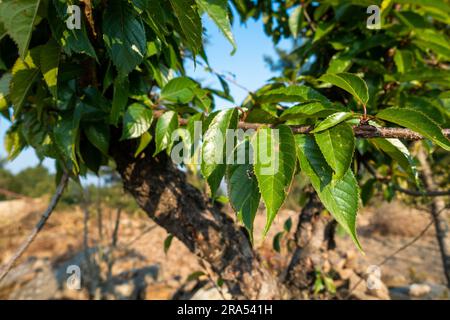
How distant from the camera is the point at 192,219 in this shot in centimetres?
93

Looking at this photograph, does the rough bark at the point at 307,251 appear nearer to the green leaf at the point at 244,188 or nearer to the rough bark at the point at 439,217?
the green leaf at the point at 244,188

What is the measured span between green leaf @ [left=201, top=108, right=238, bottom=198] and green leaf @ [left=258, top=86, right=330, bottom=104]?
9 cm

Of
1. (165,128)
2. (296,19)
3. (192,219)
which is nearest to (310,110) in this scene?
(165,128)

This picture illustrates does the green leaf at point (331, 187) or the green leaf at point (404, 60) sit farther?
the green leaf at point (404, 60)

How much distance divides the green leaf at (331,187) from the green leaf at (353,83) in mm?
94

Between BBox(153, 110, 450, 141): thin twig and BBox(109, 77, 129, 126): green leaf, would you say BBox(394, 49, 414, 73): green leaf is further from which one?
BBox(109, 77, 129, 126): green leaf

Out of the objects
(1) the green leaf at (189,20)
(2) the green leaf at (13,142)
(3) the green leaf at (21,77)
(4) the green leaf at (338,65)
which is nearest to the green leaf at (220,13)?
(1) the green leaf at (189,20)

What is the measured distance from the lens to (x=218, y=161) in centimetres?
47

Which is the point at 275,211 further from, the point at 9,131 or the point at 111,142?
the point at 9,131

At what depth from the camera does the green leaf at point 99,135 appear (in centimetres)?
71

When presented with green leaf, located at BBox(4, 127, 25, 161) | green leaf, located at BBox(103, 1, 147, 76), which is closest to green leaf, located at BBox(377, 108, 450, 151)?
green leaf, located at BBox(103, 1, 147, 76)

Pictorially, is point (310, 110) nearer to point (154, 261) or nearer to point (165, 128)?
point (165, 128)

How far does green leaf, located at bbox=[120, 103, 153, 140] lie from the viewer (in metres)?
0.66
